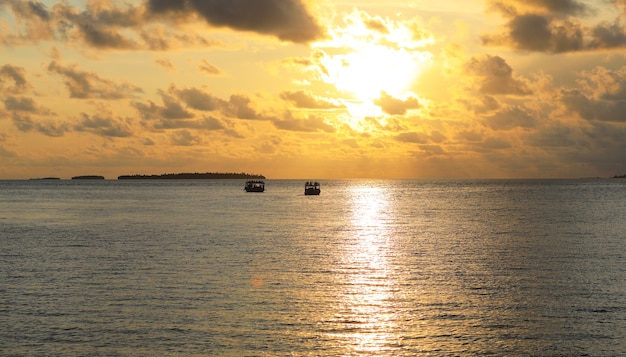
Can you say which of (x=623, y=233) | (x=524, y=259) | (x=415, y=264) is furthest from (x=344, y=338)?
(x=623, y=233)

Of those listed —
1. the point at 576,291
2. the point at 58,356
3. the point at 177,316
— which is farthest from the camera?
the point at 576,291

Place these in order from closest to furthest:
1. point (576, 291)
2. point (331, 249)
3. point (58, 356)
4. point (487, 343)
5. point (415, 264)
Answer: point (58, 356) < point (487, 343) < point (576, 291) < point (415, 264) < point (331, 249)

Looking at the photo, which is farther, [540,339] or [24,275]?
[24,275]

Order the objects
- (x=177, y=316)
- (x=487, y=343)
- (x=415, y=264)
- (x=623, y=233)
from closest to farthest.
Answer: (x=487, y=343) → (x=177, y=316) → (x=415, y=264) → (x=623, y=233)

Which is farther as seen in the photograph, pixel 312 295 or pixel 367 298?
pixel 312 295

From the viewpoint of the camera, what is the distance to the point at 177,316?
3828 cm

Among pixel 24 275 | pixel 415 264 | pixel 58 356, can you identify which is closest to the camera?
pixel 58 356

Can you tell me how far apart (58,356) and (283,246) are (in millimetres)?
45795

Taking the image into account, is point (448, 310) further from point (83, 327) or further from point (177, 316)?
point (83, 327)

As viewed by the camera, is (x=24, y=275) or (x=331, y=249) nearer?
(x=24, y=275)

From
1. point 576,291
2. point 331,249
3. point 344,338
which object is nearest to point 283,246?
point 331,249

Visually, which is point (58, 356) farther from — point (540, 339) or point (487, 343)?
point (540, 339)

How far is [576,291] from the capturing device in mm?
46594

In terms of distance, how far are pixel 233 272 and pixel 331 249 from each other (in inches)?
797
